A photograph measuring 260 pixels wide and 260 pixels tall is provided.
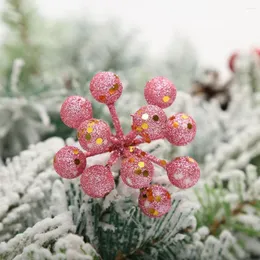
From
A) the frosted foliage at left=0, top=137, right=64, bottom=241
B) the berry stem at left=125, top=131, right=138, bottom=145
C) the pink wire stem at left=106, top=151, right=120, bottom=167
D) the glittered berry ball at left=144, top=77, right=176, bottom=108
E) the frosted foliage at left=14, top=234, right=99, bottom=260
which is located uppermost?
the glittered berry ball at left=144, top=77, right=176, bottom=108

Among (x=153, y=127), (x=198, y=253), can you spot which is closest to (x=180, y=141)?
(x=153, y=127)

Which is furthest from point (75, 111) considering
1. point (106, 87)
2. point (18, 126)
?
point (18, 126)

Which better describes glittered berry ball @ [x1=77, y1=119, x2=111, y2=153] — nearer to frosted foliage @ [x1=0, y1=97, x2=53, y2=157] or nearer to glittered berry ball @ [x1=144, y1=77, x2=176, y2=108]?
glittered berry ball @ [x1=144, y1=77, x2=176, y2=108]

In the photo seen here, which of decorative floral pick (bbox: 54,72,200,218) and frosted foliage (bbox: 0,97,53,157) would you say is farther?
frosted foliage (bbox: 0,97,53,157)

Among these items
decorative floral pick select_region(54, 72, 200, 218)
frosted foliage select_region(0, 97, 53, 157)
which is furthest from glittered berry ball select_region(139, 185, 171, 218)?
frosted foliage select_region(0, 97, 53, 157)

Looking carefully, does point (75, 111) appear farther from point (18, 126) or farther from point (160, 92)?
point (18, 126)

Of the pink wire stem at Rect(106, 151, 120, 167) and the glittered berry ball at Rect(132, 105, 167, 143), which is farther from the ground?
the glittered berry ball at Rect(132, 105, 167, 143)
